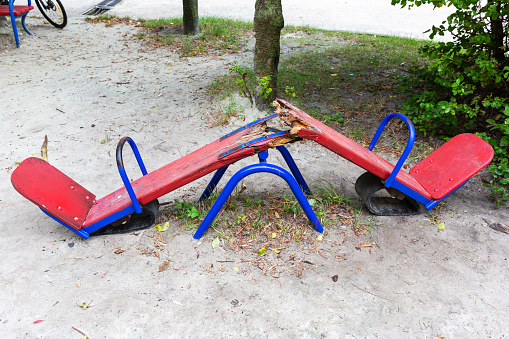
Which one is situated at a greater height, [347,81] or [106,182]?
[347,81]

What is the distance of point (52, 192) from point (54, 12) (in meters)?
7.19

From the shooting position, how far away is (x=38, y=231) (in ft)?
8.91

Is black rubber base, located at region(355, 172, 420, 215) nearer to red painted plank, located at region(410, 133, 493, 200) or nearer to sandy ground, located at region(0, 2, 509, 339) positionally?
sandy ground, located at region(0, 2, 509, 339)

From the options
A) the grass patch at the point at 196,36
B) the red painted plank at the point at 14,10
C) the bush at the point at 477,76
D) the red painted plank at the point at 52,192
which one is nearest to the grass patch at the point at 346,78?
the bush at the point at 477,76

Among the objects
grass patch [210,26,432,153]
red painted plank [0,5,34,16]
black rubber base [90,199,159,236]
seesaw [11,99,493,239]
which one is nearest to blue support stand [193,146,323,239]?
seesaw [11,99,493,239]

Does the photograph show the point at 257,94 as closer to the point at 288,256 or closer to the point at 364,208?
the point at 364,208

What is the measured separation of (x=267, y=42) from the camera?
4.18 metres

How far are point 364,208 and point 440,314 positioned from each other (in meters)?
1.05

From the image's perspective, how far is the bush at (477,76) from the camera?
307 cm

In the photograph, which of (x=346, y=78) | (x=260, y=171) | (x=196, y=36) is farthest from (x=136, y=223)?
(x=196, y=36)

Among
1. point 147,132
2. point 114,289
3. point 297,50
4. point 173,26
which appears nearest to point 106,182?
point 147,132

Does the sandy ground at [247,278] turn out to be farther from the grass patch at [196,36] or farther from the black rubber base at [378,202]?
Answer: the grass patch at [196,36]

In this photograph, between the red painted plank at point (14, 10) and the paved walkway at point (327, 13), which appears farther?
the paved walkway at point (327, 13)

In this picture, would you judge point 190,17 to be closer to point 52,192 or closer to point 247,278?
point 52,192
